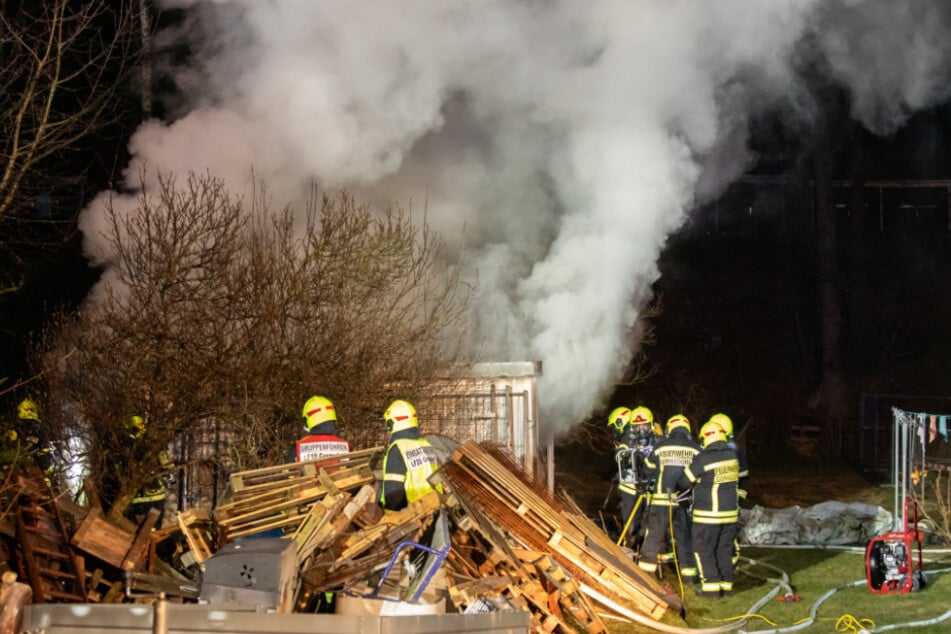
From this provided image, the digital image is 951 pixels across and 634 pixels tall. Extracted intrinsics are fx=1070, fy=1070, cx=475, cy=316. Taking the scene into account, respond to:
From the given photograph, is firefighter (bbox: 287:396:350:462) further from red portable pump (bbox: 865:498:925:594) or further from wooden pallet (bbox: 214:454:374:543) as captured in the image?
red portable pump (bbox: 865:498:925:594)

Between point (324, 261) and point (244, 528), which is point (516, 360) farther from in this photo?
point (244, 528)

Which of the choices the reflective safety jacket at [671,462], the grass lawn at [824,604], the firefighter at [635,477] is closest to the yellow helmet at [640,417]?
the firefighter at [635,477]

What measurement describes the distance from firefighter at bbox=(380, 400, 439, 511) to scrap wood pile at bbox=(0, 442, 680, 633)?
19 centimetres

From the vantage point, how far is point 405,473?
839cm

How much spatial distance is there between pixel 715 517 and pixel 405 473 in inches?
137

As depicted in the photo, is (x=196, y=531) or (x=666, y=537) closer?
(x=196, y=531)

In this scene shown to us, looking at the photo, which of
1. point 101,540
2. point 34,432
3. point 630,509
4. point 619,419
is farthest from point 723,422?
point 34,432

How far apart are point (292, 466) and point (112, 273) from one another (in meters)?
4.64

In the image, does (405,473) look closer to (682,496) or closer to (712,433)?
(712,433)

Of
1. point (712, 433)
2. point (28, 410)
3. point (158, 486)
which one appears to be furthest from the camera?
point (158, 486)

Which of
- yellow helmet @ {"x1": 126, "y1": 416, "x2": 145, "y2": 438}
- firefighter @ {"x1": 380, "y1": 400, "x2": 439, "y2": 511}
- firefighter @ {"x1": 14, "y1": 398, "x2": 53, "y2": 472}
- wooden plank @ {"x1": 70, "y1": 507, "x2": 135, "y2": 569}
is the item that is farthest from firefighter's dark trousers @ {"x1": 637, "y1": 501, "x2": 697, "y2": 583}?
firefighter @ {"x1": 14, "y1": 398, "x2": 53, "y2": 472}

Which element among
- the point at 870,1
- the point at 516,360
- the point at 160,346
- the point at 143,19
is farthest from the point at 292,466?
the point at 870,1

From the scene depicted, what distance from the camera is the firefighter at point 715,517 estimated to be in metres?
10.2

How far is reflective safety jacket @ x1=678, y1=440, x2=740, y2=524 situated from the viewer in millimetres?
10266
